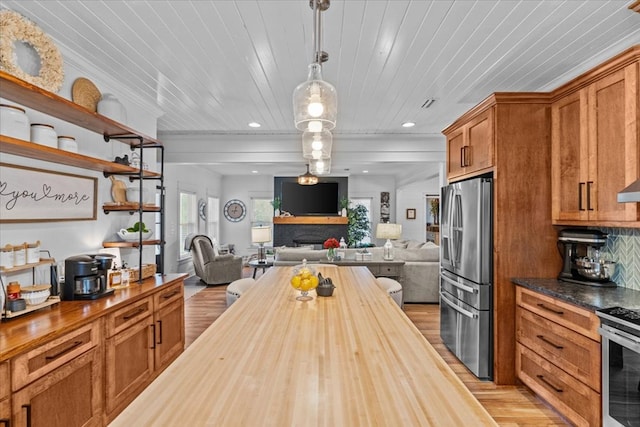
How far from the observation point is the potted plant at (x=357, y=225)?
30.8ft

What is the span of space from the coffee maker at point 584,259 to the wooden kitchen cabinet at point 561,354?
0.38 meters

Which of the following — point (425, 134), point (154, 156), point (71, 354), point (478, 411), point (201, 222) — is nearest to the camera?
point (478, 411)

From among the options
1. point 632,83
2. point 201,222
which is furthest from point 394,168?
point 632,83

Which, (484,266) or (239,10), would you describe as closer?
(239,10)

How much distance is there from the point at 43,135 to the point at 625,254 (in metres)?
4.02

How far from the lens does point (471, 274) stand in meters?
2.88

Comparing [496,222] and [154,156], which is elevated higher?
[154,156]

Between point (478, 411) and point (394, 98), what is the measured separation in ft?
10.4

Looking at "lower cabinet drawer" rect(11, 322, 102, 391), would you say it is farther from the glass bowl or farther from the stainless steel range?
the stainless steel range

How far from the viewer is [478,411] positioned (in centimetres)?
91

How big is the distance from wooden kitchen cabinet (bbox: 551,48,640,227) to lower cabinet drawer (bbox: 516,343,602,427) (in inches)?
40.6

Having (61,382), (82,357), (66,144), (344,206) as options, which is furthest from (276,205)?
(61,382)

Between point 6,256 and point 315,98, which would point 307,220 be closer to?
point 6,256

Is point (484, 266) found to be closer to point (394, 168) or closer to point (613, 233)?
point (613, 233)
